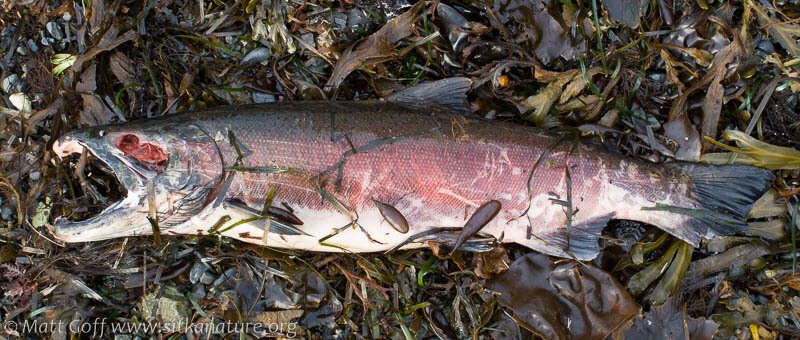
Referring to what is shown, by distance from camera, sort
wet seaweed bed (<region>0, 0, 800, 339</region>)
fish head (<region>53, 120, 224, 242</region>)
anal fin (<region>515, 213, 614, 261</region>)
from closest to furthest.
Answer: fish head (<region>53, 120, 224, 242</region>) < anal fin (<region>515, 213, 614, 261</region>) < wet seaweed bed (<region>0, 0, 800, 339</region>)

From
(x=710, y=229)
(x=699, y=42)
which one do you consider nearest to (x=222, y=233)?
(x=710, y=229)

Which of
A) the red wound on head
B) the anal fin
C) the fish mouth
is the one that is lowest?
the anal fin

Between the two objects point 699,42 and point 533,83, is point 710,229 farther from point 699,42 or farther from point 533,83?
point 533,83

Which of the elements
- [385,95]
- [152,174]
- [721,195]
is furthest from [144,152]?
[721,195]

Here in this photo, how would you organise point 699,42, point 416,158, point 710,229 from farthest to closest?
point 699,42 → point 710,229 → point 416,158

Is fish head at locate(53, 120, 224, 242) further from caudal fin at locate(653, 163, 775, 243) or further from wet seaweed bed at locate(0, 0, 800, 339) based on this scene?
caudal fin at locate(653, 163, 775, 243)

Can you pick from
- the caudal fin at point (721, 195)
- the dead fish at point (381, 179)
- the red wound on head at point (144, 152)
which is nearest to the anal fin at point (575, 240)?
the dead fish at point (381, 179)

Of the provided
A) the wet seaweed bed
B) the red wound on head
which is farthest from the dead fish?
the wet seaweed bed
